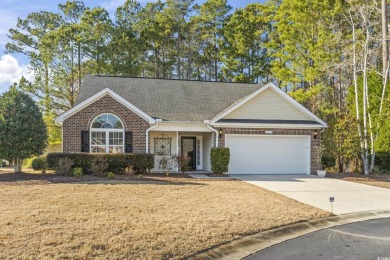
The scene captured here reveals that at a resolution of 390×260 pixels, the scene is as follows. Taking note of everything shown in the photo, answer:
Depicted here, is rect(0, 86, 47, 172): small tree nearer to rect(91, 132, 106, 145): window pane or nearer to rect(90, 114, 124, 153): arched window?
rect(91, 132, 106, 145): window pane

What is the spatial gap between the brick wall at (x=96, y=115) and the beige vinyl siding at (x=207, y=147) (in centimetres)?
348

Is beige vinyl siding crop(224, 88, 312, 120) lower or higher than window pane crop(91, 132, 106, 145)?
higher

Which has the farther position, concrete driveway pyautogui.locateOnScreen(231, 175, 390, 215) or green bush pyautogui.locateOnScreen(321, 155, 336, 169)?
green bush pyautogui.locateOnScreen(321, 155, 336, 169)

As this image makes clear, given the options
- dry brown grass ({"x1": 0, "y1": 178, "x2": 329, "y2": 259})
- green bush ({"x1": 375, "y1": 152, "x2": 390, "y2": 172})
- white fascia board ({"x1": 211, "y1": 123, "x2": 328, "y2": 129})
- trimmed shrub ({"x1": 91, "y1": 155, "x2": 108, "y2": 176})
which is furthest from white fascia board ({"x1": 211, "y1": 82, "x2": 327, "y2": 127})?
dry brown grass ({"x1": 0, "y1": 178, "x2": 329, "y2": 259})

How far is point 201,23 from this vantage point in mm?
35781

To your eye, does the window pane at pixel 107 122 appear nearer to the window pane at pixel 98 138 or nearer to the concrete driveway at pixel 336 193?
the window pane at pixel 98 138

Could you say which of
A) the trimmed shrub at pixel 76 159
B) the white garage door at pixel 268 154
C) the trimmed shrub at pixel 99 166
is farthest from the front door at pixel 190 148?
the trimmed shrub at pixel 76 159

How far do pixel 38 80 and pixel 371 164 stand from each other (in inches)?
1010

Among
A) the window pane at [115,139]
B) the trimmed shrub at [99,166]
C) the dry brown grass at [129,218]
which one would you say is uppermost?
the window pane at [115,139]

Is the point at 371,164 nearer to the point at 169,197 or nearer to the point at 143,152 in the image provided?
the point at 143,152

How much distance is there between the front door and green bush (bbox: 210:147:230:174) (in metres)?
3.34

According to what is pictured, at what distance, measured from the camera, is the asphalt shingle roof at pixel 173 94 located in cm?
1922

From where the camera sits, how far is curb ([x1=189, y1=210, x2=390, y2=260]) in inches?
232

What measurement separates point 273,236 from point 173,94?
49.4 feet
